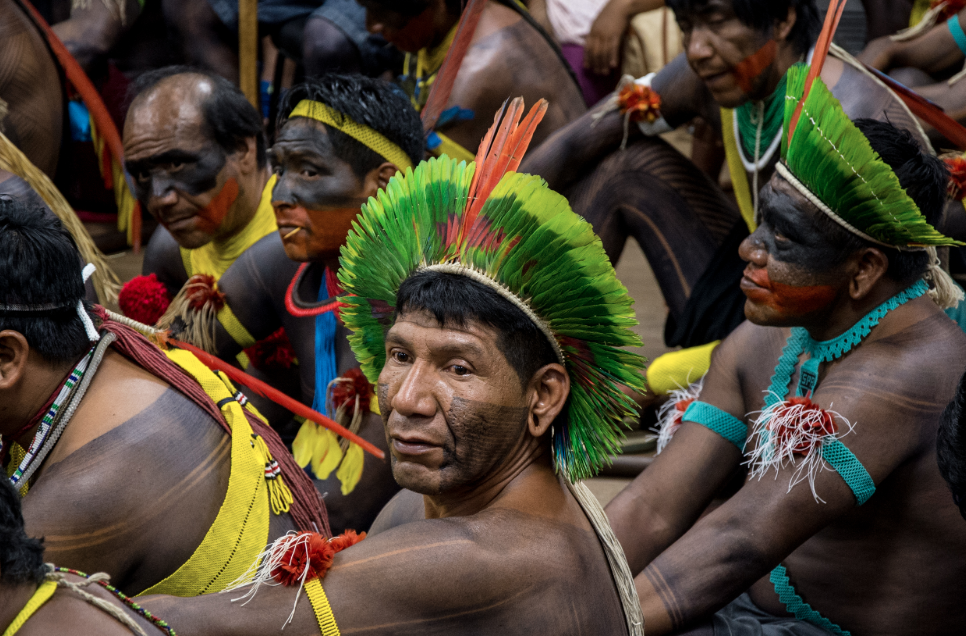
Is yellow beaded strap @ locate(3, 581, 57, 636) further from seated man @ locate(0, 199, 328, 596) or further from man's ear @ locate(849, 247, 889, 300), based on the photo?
man's ear @ locate(849, 247, 889, 300)

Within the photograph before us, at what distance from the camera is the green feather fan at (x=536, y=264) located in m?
Result: 1.69

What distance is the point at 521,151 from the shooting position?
1.77m

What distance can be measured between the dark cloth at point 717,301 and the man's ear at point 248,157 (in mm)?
1631

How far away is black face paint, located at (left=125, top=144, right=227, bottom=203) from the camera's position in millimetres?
3564

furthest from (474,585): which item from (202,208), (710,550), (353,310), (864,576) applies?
(202,208)

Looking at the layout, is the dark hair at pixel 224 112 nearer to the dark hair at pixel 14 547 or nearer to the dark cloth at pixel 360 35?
the dark cloth at pixel 360 35

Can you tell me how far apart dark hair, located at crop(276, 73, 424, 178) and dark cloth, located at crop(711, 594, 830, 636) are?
159 cm

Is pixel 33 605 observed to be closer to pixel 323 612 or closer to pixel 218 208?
pixel 323 612

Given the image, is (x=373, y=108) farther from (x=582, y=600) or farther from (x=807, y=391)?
(x=582, y=600)

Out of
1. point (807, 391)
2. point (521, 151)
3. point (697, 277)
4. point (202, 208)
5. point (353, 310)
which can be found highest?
point (521, 151)

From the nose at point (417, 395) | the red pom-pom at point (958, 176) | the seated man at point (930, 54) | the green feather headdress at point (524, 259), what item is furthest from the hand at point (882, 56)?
the nose at point (417, 395)

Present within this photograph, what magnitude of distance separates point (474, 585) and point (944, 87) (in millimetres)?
3287

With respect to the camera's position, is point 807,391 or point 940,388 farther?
point 807,391

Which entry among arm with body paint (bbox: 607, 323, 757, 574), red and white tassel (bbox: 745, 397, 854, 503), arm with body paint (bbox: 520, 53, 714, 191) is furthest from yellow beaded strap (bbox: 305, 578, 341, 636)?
arm with body paint (bbox: 520, 53, 714, 191)
